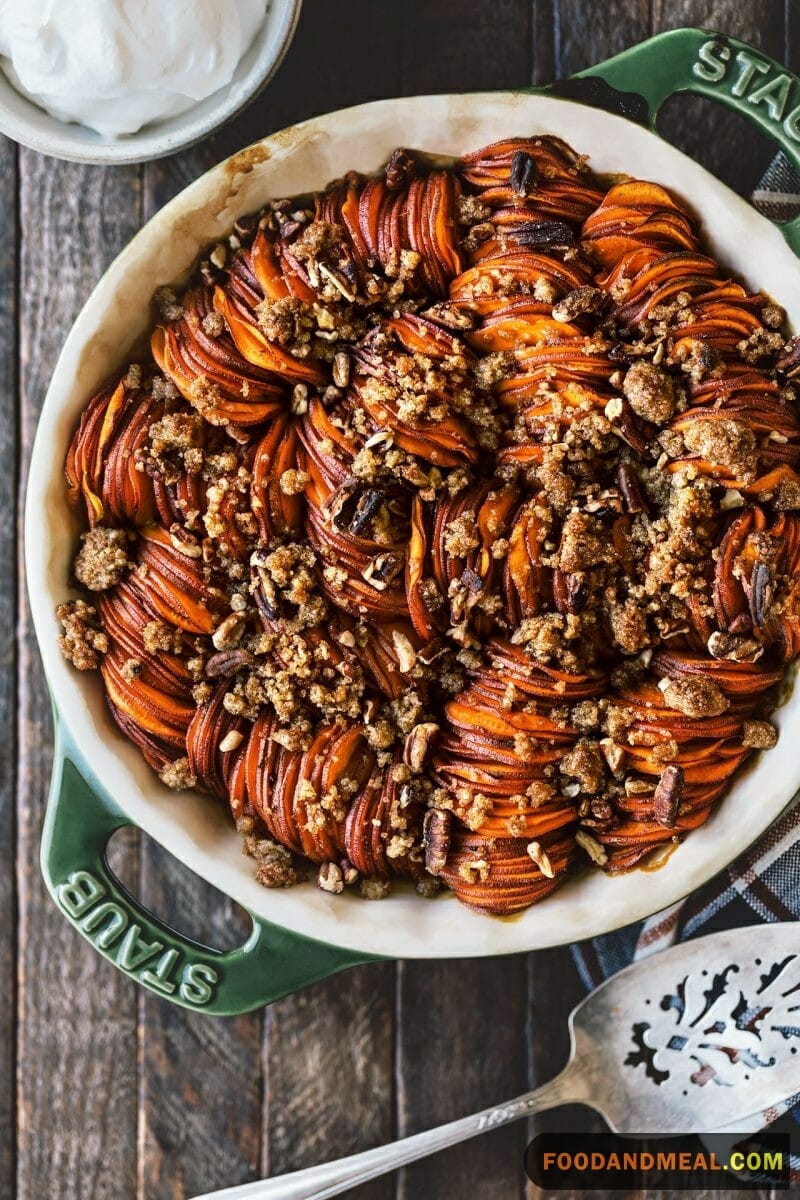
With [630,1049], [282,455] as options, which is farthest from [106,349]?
[630,1049]

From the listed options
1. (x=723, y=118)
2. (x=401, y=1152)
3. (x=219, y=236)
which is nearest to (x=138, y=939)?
(x=401, y=1152)

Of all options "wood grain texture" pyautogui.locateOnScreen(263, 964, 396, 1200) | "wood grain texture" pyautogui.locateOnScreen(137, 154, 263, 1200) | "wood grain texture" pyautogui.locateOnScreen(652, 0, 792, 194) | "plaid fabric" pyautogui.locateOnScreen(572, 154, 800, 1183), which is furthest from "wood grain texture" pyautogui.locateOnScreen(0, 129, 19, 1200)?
"wood grain texture" pyautogui.locateOnScreen(652, 0, 792, 194)

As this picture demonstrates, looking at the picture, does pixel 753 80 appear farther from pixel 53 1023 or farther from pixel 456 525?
pixel 53 1023

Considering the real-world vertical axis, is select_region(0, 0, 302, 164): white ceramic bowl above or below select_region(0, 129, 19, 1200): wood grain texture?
above

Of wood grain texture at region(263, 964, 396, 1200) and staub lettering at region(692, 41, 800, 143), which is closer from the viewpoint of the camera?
staub lettering at region(692, 41, 800, 143)

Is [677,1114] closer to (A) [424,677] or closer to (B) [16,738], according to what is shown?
(A) [424,677]

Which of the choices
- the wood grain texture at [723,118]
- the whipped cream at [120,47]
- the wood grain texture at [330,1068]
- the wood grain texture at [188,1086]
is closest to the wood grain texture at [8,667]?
the wood grain texture at [188,1086]

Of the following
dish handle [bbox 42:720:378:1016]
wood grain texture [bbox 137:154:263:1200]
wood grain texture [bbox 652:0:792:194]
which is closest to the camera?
dish handle [bbox 42:720:378:1016]

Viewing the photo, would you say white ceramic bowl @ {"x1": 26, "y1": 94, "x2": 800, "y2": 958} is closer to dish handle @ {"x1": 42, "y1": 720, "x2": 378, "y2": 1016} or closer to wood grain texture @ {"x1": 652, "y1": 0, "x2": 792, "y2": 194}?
dish handle @ {"x1": 42, "y1": 720, "x2": 378, "y2": 1016}
